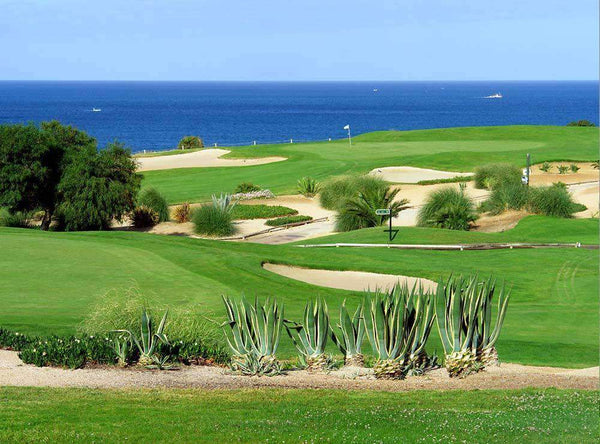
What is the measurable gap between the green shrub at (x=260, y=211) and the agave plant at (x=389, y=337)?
29898 millimetres

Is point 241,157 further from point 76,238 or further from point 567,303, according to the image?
point 567,303

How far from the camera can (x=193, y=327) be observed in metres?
15.3

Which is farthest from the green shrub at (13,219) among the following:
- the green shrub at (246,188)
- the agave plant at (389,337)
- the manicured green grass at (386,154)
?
the agave plant at (389,337)

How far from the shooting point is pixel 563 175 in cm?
5638

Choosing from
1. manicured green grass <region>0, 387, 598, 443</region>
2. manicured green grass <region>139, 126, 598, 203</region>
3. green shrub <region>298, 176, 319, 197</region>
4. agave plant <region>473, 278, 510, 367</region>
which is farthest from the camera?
manicured green grass <region>139, 126, 598, 203</region>

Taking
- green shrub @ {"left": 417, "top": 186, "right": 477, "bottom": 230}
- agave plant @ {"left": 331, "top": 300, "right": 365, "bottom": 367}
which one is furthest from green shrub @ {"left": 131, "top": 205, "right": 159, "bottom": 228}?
agave plant @ {"left": 331, "top": 300, "right": 365, "bottom": 367}

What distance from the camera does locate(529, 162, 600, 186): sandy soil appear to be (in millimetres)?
54125

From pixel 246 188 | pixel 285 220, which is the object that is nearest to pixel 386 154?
pixel 246 188

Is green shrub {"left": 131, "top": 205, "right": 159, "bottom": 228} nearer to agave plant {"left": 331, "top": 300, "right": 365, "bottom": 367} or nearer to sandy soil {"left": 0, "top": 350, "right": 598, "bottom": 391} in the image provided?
sandy soil {"left": 0, "top": 350, "right": 598, "bottom": 391}

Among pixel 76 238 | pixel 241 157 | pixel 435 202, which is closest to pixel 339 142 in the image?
pixel 241 157

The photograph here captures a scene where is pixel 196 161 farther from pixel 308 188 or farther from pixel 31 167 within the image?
pixel 31 167

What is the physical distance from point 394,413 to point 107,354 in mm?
5312

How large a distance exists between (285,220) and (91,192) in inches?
392

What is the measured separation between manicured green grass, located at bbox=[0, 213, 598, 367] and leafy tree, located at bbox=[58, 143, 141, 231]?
330 inches
